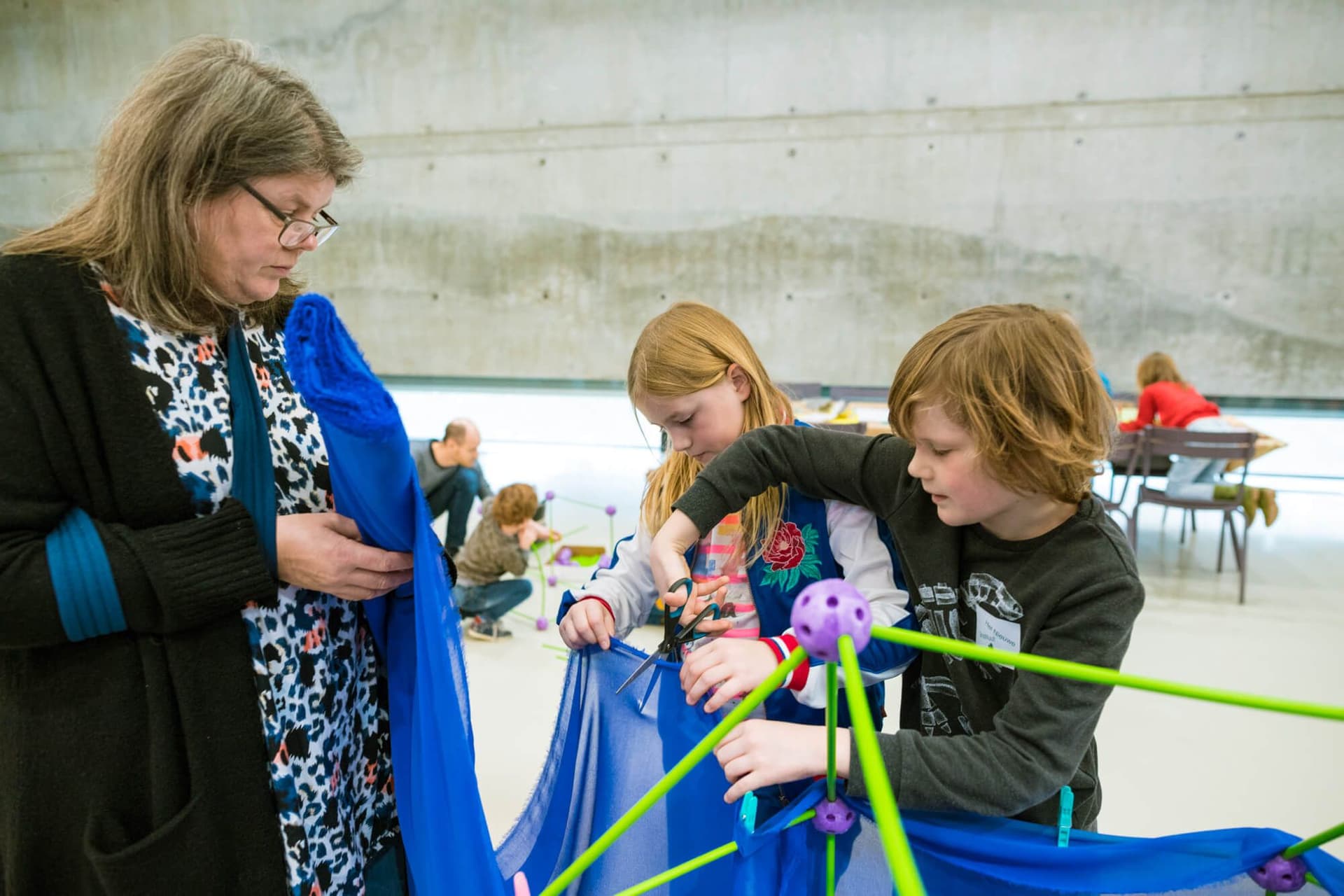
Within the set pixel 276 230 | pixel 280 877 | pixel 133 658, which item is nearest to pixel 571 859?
pixel 280 877

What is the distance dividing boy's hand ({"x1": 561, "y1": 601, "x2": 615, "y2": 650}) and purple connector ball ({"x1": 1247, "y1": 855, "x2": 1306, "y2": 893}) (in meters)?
0.82

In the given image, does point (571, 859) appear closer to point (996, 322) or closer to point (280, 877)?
point (280, 877)

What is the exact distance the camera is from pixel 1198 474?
4645mm

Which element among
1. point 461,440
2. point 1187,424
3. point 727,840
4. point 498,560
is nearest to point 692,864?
point 727,840

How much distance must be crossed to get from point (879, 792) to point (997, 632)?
60cm

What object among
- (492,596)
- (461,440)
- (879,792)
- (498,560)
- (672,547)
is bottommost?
(492,596)

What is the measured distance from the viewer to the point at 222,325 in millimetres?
1043

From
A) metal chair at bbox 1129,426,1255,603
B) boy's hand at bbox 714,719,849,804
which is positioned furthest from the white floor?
boy's hand at bbox 714,719,849,804

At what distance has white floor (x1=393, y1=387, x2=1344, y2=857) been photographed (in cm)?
264

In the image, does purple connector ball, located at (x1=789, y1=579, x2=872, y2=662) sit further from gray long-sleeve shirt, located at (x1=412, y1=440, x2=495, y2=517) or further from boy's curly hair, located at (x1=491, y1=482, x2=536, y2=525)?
gray long-sleeve shirt, located at (x1=412, y1=440, x2=495, y2=517)

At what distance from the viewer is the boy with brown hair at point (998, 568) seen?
2.94 feet

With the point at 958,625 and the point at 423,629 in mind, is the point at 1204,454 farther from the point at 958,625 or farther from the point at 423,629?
the point at 423,629

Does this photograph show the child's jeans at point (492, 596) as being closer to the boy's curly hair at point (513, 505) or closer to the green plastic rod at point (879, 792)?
the boy's curly hair at point (513, 505)

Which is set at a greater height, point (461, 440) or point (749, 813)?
point (749, 813)
